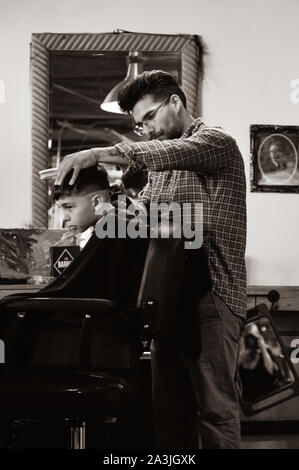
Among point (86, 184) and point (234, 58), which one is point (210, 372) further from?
point (234, 58)

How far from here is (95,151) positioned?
186 cm

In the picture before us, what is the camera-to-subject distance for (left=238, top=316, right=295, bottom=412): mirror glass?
10.8 ft

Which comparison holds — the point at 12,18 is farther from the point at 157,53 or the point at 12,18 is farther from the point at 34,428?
the point at 34,428

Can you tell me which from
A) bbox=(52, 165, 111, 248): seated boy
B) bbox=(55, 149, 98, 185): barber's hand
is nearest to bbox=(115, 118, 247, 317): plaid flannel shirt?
bbox=(55, 149, 98, 185): barber's hand

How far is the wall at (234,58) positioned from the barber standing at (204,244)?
4.49 feet

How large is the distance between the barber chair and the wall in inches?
69.9

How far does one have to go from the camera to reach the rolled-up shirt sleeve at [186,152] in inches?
74.8

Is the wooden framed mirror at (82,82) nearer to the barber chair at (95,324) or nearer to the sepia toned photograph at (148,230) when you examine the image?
the sepia toned photograph at (148,230)

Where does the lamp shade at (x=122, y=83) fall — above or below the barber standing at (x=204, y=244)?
above

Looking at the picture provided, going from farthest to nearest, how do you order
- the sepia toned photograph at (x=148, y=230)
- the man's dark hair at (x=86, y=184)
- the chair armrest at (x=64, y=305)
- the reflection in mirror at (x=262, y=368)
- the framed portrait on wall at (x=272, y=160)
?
the framed portrait on wall at (x=272, y=160) < the reflection in mirror at (x=262, y=368) < the man's dark hair at (x=86, y=184) < the sepia toned photograph at (x=148, y=230) < the chair armrest at (x=64, y=305)

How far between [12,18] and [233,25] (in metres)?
1.23

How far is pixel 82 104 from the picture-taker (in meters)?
3.46

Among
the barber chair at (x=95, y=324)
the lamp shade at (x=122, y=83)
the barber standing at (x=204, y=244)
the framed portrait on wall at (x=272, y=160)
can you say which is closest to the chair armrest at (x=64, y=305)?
the barber chair at (x=95, y=324)

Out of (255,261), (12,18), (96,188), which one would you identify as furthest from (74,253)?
(12,18)
